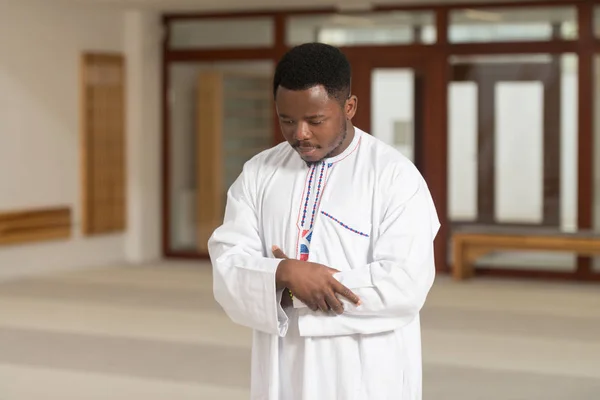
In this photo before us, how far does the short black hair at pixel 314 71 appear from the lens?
2299 millimetres

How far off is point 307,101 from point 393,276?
454 mm

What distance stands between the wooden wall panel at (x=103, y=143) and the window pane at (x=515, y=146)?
12.4 feet

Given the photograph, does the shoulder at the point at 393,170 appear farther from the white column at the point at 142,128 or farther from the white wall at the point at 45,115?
the white column at the point at 142,128

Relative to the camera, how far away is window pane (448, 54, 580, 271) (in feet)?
32.9

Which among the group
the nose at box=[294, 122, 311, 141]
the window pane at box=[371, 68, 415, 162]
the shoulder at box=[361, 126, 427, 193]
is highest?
the window pane at box=[371, 68, 415, 162]

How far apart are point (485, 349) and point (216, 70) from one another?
598 cm

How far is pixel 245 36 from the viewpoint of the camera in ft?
36.6

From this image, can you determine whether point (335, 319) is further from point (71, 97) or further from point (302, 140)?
point (71, 97)

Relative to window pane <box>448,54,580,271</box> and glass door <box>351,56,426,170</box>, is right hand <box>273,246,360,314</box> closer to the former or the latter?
window pane <box>448,54,580,271</box>

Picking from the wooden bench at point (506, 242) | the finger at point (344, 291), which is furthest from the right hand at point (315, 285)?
the wooden bench at point (506, 242)

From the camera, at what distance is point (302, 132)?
2312 millimetres

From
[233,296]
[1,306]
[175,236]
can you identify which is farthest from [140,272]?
[233,296]

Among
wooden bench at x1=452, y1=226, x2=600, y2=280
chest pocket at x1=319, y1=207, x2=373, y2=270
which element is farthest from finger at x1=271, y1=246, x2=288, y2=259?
wooden bench at x1=452, y1=226, x2=600, y2=280

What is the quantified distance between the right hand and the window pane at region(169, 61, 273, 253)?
8.88m
